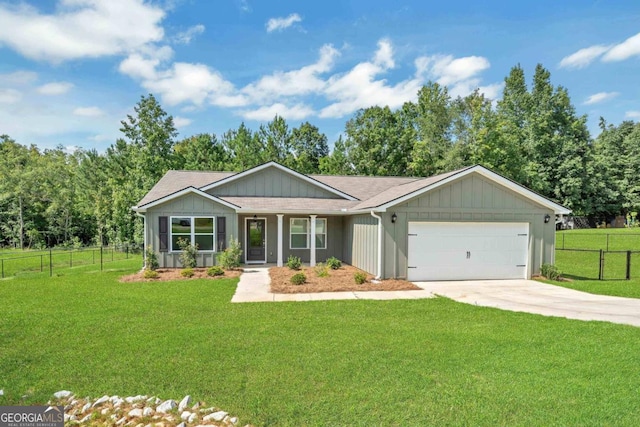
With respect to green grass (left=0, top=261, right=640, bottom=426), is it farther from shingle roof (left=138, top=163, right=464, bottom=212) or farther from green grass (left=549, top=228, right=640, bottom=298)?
shingle roof (left=138, top=163, right=464, bottom=212)

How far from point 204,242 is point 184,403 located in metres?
10.5

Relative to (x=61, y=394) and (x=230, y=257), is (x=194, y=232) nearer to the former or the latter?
(x=230, y=257)

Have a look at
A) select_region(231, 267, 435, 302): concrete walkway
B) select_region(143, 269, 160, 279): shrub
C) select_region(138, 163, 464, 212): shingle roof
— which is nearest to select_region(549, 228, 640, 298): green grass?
select_region(231, 267, 435, 302): concrete walkway

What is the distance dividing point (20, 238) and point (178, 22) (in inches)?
1044

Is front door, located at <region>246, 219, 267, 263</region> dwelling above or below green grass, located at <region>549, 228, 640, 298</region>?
above

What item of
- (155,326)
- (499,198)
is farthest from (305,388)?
(499,198)

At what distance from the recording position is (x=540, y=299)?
8.97m

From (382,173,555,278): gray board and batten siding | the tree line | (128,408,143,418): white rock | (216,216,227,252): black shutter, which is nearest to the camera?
(128,408,143,418): white rock

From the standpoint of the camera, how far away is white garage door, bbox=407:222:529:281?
11.7 meters

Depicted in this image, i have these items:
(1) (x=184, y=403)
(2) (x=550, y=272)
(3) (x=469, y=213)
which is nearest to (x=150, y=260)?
(1) (x=184, y=403)

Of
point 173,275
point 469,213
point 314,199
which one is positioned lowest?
point 173,275

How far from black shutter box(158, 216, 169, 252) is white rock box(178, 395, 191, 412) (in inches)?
413

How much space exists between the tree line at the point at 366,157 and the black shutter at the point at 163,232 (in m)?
12.5

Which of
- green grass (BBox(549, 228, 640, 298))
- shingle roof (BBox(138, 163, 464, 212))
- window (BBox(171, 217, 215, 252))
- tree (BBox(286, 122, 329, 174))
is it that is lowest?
green grass (BBox(549, 228, 640, 298))
